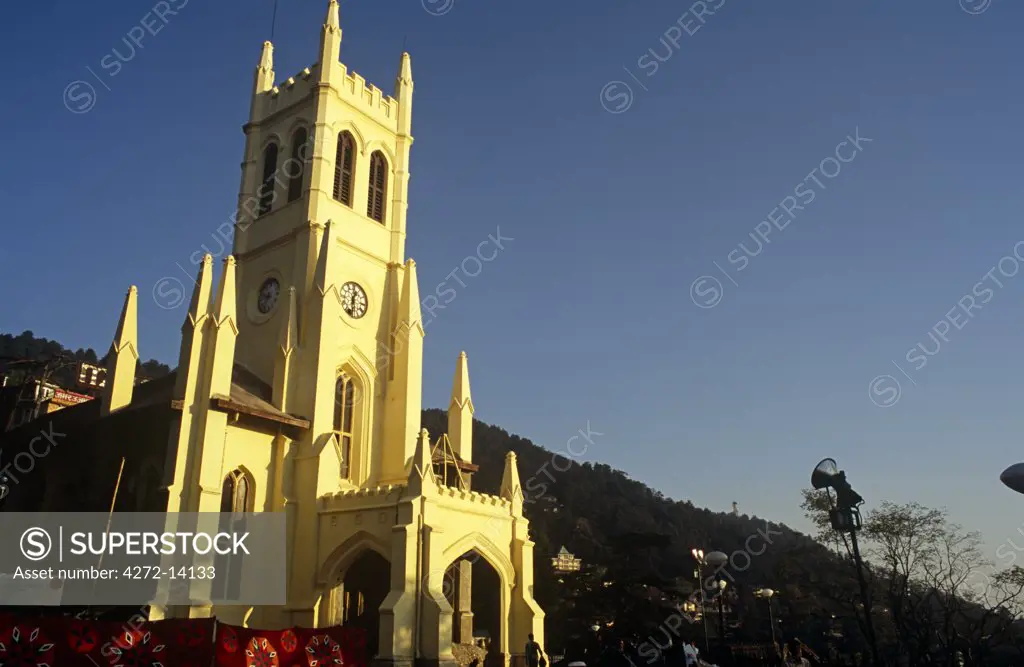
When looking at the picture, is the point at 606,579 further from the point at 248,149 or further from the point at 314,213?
the point at 248,149

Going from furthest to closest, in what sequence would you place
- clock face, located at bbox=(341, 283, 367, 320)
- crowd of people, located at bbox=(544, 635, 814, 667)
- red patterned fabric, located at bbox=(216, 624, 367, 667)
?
clock face, located at bbox=(341, 283, 367, 320) < red patterned fabric, located at bbox=(216, 624, 367, 667) < crowd of people, located at bbox=(544, 635, 814, 667)

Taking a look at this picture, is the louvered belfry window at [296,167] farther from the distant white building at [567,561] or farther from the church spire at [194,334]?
the distant white building at [567,561]

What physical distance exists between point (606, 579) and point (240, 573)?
23583 mm

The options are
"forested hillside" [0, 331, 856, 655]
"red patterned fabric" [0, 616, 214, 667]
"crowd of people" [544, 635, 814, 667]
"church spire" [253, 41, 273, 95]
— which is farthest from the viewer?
"forested hillside" [0, 331, 856, 655]

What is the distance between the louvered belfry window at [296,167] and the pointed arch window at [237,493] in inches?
504

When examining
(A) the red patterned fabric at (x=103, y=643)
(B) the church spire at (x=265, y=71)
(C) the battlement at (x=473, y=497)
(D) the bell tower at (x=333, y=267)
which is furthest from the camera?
(B) the church spire at (x=265, y=71)

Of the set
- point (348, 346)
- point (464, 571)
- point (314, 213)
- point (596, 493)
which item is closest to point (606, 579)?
point (464, 571)

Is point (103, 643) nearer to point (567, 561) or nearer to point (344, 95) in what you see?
point (344, 95)

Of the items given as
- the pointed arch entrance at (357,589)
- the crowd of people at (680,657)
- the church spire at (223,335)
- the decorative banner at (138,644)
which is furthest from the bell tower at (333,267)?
the crowd of people at (680,657)

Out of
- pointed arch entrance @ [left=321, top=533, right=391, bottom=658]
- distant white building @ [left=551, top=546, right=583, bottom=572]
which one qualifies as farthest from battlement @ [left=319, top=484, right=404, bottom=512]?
distant white building @ [left=551, top=546, right=583, bottom=572]

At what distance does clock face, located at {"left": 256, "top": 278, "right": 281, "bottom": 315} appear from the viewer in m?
30.1

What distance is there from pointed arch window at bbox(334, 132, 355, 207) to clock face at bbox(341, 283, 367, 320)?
4.14 meters

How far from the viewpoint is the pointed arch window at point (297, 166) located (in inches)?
1256

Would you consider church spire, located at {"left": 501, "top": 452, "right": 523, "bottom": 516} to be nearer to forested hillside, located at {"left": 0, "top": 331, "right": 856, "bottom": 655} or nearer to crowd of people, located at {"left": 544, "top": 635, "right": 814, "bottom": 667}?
crowd of people, located at {"left": 544, "top": 635, "right": 814, "bottom": 667}
